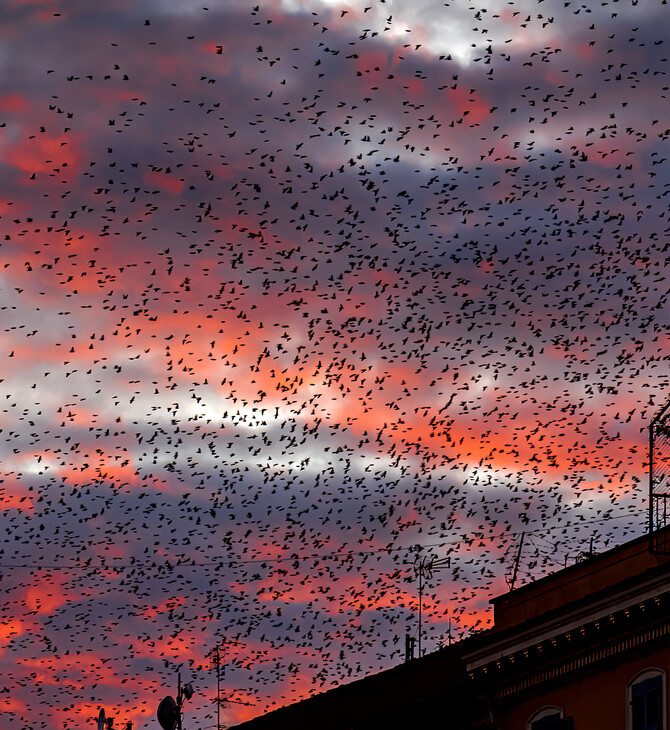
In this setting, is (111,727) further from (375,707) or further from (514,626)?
(514,626)

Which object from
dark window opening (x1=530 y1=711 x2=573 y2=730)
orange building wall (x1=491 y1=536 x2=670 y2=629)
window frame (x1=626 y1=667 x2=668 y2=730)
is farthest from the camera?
dark window opening (x1=530 y1=711 x2=573 y2=730)

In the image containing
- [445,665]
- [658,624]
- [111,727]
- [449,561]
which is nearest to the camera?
[658,624]

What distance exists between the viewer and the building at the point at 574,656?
1551 inches

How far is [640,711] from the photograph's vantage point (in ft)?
131

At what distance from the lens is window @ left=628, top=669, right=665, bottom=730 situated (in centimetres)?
3916

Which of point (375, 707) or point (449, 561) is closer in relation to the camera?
point (375, 707)

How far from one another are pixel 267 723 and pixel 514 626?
1671cm

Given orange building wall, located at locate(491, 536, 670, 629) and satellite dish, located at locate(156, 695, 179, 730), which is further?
satellite dish, located at locate(156, 695, 179, 730)

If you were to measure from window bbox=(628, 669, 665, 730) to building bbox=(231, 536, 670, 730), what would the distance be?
0.02 metres

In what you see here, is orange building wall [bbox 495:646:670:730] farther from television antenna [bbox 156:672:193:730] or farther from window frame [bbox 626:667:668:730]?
television antenna [bbox 156:672:193:730]

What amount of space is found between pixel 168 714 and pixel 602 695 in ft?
72.6

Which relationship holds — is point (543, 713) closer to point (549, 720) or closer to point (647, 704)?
point (549, 720)

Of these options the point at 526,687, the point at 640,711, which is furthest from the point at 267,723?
the point at 640,711

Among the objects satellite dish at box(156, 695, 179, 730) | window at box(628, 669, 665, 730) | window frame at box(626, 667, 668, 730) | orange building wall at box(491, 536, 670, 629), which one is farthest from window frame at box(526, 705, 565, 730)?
satellite dish at box(156, 695, 179, 730)
